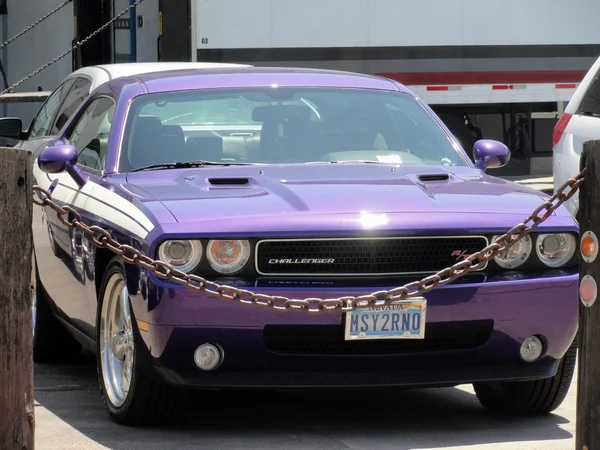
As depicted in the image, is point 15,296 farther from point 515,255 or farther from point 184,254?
point 515,255

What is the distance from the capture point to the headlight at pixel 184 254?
543cm

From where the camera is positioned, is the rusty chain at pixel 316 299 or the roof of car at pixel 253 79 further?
the roof of car at pixel 253 79

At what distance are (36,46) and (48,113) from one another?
11405 millimetres

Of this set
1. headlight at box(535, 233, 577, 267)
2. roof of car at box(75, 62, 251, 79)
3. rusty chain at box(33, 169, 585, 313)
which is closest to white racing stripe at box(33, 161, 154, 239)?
rusty chain at box(33, 169, 585, 313)

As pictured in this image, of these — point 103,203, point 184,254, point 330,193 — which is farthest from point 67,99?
point 184,254

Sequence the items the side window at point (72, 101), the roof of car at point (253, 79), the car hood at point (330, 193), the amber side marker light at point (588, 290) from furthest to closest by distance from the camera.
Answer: the side window at point (72, 101) → the roof of car at point (253, 79) → the car hood at point (330, 193) → the amber side marker light at point (588, 290)

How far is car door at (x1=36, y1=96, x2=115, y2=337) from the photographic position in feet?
21.0

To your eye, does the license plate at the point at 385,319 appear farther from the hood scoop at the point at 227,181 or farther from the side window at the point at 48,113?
the side window at the point at 48,113

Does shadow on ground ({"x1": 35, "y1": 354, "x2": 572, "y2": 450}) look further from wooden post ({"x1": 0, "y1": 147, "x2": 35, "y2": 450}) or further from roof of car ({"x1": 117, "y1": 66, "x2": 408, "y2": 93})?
roof of car ({"x1": 117, "y1": 66, "x2": 408, "y2": 93})

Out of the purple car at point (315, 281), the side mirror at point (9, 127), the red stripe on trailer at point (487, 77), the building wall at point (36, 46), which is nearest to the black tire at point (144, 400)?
the purple car at point (315, 281)

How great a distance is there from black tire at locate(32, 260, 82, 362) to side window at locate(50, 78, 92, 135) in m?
1.99

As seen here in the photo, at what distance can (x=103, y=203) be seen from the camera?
6.15 m

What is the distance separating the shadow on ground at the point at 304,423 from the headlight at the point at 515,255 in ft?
2.21

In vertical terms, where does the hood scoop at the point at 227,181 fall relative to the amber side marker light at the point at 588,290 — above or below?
above
